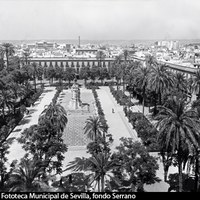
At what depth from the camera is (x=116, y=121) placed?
4775 cm

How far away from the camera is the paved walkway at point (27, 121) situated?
33469 millimetres

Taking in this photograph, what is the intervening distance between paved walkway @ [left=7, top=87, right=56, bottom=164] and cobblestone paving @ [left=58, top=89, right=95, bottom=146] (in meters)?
4.58

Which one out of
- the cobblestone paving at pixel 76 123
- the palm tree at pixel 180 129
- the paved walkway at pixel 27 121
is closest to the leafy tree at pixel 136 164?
the palm tree at pixel 180 129

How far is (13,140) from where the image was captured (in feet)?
126

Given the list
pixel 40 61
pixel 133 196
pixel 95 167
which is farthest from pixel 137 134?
pixel 40 61

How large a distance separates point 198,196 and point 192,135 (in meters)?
4.24

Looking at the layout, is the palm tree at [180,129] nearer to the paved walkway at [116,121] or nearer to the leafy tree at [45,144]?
the leafy tree at [45,144]

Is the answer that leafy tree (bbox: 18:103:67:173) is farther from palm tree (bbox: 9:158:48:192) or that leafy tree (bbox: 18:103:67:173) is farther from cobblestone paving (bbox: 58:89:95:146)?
cobblestone paving (bbox: 58:89:95:146)

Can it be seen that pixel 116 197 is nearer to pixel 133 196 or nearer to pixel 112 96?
pixel 133 196

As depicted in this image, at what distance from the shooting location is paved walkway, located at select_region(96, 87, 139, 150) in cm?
4052

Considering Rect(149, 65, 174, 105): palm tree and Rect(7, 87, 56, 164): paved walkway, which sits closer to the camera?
Rect(7, 87, 56, 164): paved walkway

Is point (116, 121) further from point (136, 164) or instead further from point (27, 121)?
point (136, 164)

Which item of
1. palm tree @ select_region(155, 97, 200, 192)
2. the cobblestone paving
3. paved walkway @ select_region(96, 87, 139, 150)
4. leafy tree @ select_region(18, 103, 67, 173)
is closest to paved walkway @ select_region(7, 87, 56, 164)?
the cobblestone paving

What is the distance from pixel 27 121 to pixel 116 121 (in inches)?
627
